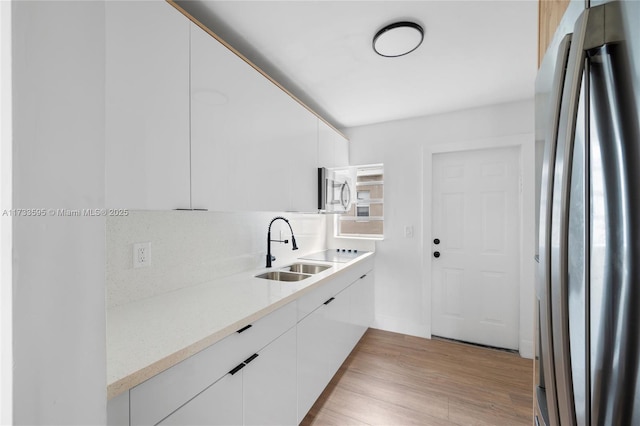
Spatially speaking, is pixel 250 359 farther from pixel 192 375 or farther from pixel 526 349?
pixel 526 349

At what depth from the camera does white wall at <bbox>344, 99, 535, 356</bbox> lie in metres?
2.71

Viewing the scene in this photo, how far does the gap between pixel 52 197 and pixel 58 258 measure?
3.0 inches

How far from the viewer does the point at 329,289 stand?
1.99 meters

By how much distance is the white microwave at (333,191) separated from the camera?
249 cm

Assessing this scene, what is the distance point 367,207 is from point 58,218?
10.3ft

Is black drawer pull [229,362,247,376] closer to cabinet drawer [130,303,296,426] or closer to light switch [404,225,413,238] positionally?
cabinet drawer [130,303,296,426]

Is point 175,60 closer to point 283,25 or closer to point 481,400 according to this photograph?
point 283,25

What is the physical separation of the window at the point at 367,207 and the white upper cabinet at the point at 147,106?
2.39 meters

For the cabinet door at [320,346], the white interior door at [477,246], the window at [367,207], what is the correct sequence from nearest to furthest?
the cabinet door at [320,346], the white interior door at [477,246], the window at [367,207]

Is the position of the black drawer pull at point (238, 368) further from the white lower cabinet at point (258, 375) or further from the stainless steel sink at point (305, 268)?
the stainless steel sink at point (305, 268)

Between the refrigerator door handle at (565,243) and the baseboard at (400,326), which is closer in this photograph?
the refrigerator door handle at (565,243)
